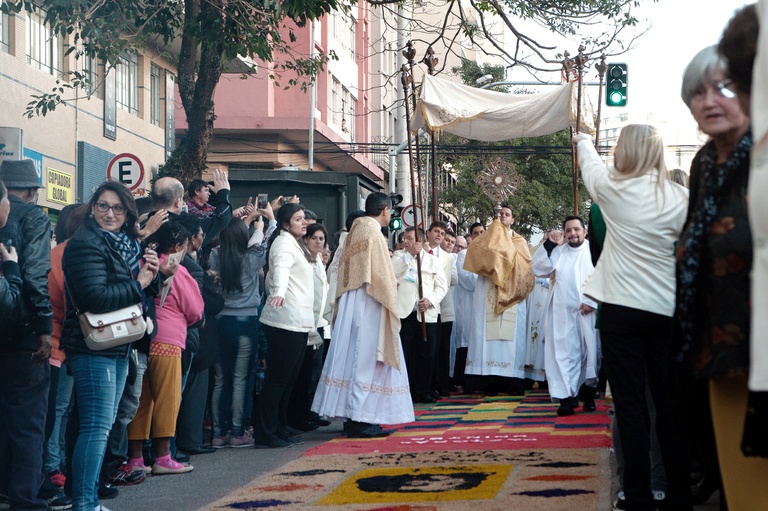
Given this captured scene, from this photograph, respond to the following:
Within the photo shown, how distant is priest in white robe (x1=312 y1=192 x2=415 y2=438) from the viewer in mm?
9883

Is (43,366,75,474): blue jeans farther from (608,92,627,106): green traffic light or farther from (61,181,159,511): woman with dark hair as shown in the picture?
(608,92,627,106): green traffic light

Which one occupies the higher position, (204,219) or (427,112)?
(427,112)

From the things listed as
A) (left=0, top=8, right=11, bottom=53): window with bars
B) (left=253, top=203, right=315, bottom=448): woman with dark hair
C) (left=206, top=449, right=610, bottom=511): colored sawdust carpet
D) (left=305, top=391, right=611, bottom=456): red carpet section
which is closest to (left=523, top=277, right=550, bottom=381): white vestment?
(left=305, top=391, right=611, bottom=456): red carpet section

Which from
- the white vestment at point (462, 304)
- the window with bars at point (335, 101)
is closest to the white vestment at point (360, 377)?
the white vestment at point (462, 304)

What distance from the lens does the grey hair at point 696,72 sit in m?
4.16

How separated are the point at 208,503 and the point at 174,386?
4.89ft

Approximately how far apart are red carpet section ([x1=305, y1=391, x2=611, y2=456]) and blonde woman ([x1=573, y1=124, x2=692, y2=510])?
2.94 meters

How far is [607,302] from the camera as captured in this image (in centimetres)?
558

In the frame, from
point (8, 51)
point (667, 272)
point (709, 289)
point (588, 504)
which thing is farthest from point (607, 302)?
point (8, 51)

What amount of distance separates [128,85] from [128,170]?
9.23 metres

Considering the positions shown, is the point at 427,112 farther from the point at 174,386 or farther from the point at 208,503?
the point at 208,503

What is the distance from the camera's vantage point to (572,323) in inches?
467

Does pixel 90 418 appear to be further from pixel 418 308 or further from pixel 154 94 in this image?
pixel 154 94

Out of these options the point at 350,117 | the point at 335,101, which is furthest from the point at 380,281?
the point at 350,117
